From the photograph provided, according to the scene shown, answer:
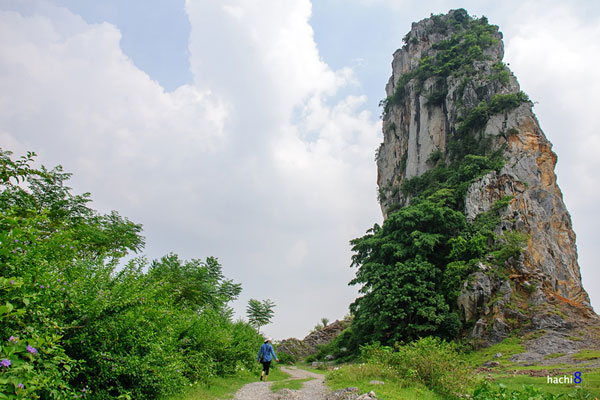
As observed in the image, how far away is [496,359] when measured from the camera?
16484 millimetres

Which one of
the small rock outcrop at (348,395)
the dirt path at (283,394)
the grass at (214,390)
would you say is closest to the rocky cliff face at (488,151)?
the dirt path at (283,394)

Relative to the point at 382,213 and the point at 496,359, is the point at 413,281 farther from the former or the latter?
the point at 382,213

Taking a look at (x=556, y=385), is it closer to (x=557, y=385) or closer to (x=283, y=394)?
(x=557, y=385)

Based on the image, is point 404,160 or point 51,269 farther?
point 404,160

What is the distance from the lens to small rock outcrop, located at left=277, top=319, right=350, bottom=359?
121 ft

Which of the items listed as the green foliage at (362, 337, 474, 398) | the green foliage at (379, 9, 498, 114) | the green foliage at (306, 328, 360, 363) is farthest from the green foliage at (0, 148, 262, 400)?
the green foliage at (379, 9, 498, 114)

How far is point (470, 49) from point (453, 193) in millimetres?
20579

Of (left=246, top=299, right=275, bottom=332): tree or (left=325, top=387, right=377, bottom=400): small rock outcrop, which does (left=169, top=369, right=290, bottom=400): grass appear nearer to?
(left=325, top=387, right=377, bottom=400): small rock outcrop

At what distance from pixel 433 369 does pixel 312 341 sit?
33514 millimetres

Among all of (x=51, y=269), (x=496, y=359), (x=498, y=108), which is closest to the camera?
(x=51, y=269)

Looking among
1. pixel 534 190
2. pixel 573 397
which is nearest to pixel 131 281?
pixel 573 397

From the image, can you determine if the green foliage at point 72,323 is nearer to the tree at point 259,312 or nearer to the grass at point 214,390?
the grass at point 214,390

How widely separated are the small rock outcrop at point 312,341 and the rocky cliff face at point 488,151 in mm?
15871

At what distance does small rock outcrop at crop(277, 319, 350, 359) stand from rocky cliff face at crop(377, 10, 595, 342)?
15871 millimetres
